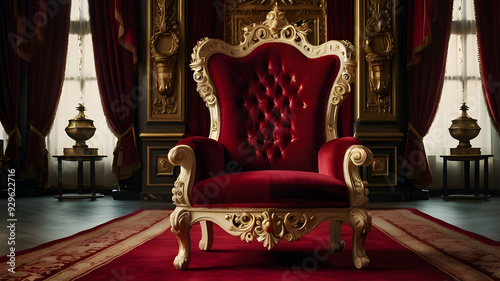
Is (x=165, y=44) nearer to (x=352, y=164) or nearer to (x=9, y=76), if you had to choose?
(x=9, y=76)

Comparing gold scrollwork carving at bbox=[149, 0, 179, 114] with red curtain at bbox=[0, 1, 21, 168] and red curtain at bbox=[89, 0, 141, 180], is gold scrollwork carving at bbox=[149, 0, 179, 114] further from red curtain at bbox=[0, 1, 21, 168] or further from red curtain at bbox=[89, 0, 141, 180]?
red curtain at bbox=[0, 1, 21, 168]

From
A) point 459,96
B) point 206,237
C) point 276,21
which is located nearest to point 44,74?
point 276,21

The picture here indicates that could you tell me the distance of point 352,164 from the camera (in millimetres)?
2055

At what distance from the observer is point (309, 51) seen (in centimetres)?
262

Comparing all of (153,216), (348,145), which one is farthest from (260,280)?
(153,216)

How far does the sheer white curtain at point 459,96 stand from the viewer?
18.9ft

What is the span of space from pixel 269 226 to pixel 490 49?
469cm

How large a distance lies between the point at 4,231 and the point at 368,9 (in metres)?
3.94

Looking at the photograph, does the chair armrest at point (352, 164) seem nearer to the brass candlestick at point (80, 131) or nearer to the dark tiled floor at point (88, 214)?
the dark tiled floor at point (88, 214)

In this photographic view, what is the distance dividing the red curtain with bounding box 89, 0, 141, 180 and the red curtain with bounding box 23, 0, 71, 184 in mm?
542

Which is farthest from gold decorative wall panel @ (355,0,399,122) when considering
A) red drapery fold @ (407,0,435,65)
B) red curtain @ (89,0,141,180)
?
red curtain @ (89,0,141,180)

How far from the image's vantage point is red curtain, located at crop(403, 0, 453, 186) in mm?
5320

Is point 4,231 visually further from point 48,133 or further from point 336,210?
point 48,133

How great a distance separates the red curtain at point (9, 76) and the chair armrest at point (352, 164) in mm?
4535
